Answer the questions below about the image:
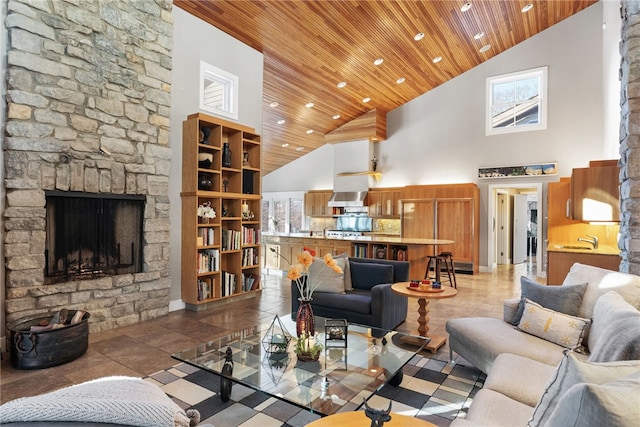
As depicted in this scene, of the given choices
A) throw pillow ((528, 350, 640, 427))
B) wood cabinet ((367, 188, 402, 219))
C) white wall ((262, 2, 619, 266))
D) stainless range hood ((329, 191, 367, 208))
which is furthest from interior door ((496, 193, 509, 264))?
throw pillow ((528, 350, 640, 427))

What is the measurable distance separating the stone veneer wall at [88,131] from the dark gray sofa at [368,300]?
202cm

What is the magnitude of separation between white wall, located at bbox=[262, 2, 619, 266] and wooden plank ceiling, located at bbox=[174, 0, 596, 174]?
0.27 metres

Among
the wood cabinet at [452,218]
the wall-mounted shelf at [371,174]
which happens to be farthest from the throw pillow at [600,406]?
the wall-mounted shelf at [371,174]

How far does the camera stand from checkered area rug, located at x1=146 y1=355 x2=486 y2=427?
7.36ft

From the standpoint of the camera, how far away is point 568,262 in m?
5.08

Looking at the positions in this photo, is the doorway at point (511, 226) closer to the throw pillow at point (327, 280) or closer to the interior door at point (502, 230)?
the interior door at point (502, 230)

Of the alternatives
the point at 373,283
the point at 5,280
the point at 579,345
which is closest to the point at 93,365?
the point at 5,280

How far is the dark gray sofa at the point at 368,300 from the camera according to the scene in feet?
12.1

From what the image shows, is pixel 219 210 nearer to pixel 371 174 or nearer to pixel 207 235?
pixel 207 235

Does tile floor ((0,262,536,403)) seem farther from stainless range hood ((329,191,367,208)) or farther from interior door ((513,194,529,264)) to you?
interior door ((513,194,529,264))

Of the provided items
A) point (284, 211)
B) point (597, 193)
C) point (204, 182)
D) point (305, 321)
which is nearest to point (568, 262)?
point (597, 193)

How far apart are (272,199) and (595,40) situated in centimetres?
907

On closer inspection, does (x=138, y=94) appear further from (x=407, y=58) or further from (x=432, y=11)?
(x=407, y=58)

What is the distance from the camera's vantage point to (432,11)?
218 inches
